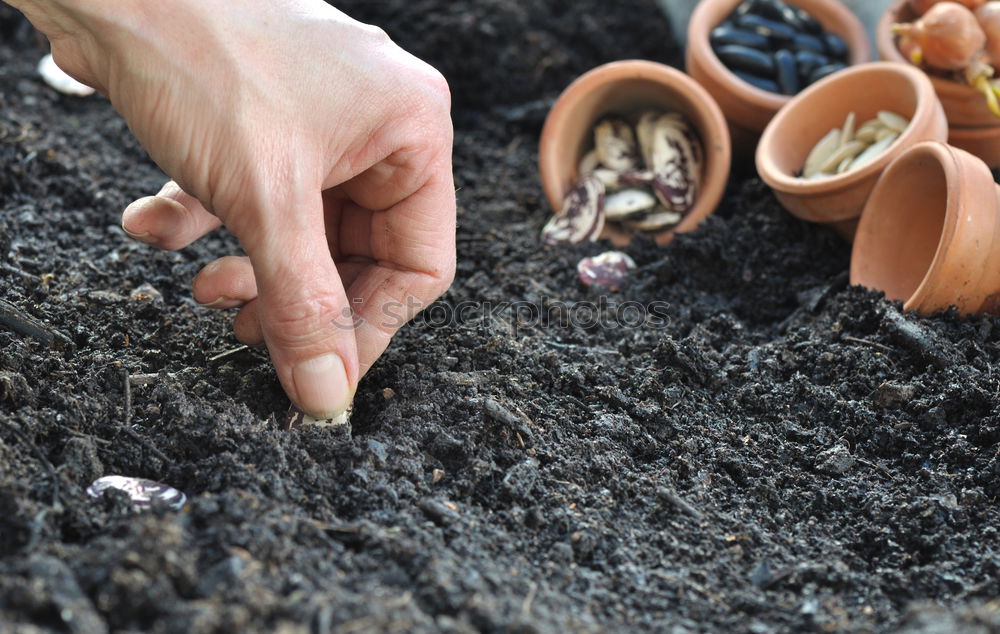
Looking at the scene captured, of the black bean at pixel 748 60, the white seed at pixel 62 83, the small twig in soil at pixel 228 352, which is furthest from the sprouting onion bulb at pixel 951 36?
the white seed at pixel 62 83

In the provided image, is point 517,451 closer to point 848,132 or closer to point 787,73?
point 848,132

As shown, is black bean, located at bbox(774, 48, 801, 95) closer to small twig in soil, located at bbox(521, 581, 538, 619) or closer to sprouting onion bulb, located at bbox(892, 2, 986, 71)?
sprouting onion bulb, located at bbox(892, 2, 986, 71)

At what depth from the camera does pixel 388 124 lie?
3.98ft

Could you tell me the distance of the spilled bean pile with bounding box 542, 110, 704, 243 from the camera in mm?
1931

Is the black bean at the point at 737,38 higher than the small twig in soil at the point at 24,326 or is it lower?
higher

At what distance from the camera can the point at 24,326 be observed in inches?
51.8

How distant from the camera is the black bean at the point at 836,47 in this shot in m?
2.23

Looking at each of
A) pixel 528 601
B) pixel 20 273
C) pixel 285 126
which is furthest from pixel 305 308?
pixel 20 273

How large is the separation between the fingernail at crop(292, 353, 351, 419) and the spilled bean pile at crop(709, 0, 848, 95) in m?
1.40

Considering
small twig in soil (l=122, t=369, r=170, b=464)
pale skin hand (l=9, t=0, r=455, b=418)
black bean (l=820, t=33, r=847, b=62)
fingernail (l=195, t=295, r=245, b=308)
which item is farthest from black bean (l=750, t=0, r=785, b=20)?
small twig in soil (l=122, t=369, r=170, b=464)

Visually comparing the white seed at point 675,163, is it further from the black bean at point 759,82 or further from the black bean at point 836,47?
the black bean at point 836,47

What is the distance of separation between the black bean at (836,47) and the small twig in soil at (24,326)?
1861 millimetres

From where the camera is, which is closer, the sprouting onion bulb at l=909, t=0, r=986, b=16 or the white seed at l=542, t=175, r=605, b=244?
the white seed at l=542, t=175, r=605, b=244

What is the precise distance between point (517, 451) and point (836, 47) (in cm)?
156
